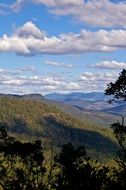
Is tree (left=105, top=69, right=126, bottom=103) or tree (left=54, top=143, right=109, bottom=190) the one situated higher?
tree (left=105, top=69, right=126, bottom=103)

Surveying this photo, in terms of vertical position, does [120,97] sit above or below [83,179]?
above

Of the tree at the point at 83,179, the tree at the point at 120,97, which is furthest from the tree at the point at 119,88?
the tree at the point at 83,179

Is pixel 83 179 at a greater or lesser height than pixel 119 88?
lesser

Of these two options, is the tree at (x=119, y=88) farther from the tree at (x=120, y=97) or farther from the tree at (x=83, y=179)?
the tree at (x=83, y=179)

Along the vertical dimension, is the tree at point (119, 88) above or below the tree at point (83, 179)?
above

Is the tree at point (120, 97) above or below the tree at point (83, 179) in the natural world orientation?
above

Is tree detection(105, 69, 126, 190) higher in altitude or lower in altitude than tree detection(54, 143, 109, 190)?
higher

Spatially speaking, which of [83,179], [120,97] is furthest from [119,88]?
[83,179]

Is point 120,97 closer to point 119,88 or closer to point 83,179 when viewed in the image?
point 119,88

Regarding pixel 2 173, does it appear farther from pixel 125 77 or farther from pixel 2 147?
pixel 125 77

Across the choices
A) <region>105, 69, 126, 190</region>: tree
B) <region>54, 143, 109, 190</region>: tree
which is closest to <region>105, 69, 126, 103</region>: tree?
<region>105, 69, 126, 190</region>: tree

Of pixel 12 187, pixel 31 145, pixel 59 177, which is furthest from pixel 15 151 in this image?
pixel 59 177

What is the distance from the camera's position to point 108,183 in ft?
139

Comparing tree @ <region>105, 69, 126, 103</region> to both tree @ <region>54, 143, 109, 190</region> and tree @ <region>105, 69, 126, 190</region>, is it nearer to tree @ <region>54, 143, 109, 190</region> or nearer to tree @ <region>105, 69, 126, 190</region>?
tree @ <region>105, 69, 126, 190</region>
